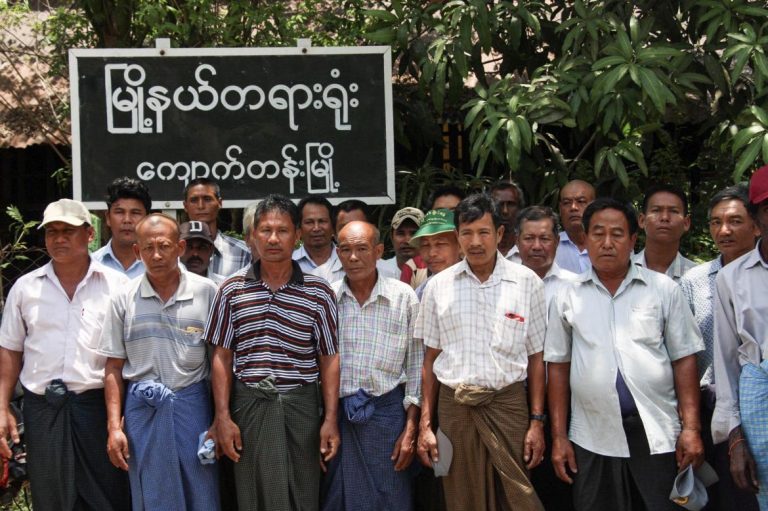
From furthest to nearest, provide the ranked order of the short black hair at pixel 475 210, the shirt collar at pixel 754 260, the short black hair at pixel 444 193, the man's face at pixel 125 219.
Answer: the short black hair at pixel 444 193
the man's face at pixel 125 219
the short black hair at pixel 475 210
the shirt collar at pixel 754 260

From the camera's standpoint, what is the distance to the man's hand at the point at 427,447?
3.71m

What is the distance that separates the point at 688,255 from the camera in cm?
591

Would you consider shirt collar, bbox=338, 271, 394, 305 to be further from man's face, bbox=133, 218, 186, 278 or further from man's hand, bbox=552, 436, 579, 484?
man's hand, bbox=552, 436, 579, 484

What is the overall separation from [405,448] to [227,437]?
72 centimetres

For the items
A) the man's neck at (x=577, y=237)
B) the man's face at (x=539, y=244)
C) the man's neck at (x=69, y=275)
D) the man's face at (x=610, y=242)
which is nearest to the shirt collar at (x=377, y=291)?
the man's face at (x=539, y=244)

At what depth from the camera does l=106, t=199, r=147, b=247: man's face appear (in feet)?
14.8

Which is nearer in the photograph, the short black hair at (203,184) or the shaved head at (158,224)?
the shaved head at (158,224)

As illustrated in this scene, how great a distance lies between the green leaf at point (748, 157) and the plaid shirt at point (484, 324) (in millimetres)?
1215

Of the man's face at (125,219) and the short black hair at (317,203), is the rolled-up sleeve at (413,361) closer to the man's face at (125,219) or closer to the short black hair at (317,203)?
the short black hair at (317,203)

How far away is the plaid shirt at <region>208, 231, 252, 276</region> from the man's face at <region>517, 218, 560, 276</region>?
55.6 inches

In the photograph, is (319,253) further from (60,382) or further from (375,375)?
(60,382)

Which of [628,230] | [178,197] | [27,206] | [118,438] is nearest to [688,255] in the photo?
[628,230]

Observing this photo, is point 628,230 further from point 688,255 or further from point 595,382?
point 688,255

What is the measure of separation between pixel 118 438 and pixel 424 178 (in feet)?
9.96
